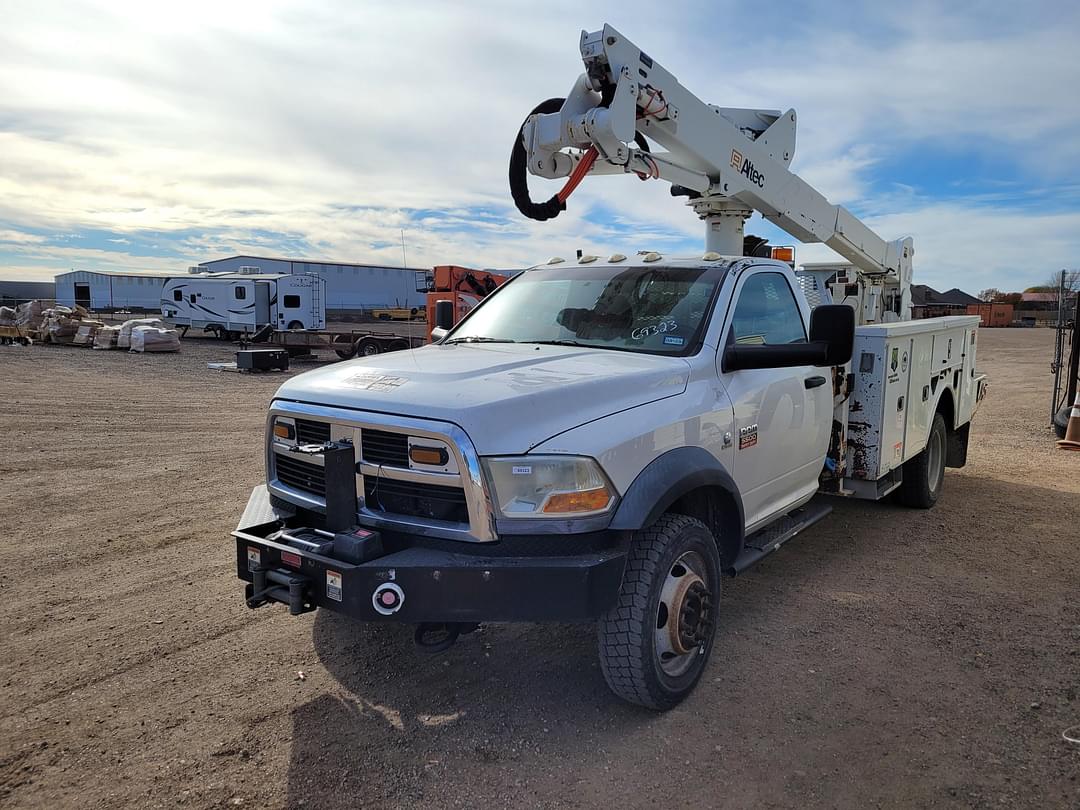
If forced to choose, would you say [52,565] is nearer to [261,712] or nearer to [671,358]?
[261,712]

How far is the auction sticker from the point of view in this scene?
302cm

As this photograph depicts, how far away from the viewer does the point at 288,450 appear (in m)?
3.67

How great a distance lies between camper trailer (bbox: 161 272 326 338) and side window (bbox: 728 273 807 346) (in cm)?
2963

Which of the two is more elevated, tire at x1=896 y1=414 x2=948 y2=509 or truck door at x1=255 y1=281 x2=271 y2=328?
truck door at x1=255 y1=281 x2=271 y2=328

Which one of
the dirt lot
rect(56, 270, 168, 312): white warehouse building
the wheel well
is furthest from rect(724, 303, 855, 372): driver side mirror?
rect(56, 270, 168, 312): white warehouse building

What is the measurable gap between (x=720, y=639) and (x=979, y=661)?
1285 mm

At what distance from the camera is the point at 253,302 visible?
32.0m

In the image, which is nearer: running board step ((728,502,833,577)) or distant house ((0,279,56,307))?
running board step ((728,502,833,577))

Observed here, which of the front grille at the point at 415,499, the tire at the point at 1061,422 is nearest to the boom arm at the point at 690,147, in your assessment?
the front grille at the point at 415,499

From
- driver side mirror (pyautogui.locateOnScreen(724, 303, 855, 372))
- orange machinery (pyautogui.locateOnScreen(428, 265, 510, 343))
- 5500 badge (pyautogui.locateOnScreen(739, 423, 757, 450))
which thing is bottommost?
5500 badge (pyautogui.locateOnScreen(739, 423, 757, 450))

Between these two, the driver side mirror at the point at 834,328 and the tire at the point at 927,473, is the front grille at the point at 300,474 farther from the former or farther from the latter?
the tire at the point at 927,473

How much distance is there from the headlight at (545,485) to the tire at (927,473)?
469cm

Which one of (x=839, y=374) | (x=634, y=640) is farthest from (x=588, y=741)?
(x=839, y=374)

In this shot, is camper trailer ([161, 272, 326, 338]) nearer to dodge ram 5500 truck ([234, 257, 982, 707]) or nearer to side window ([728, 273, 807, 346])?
dodge ram 5500 truck ([234, 257, 982, 707])
